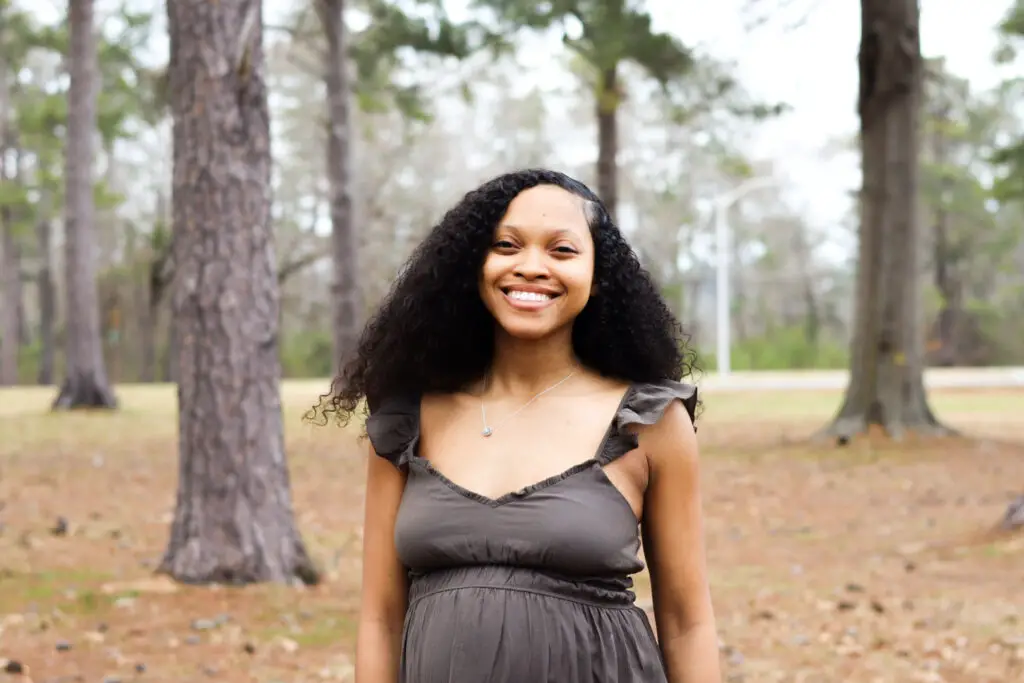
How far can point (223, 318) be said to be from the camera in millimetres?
6578

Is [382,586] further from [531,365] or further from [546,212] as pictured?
[546,212]

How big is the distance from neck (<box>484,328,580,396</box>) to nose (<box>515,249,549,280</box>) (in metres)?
0.15

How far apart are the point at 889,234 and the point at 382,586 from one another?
1354 centimetres

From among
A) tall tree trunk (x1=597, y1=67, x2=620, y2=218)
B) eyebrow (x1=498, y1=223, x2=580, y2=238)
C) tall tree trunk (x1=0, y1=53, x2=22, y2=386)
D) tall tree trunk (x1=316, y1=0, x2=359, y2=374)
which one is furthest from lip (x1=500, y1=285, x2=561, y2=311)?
tall tree trunk (x1=0, y1=53, x2=22, y2=386)

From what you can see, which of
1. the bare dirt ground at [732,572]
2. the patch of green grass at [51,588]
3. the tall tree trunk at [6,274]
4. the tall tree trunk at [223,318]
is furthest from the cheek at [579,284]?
the tall tree trunk at [6,274]

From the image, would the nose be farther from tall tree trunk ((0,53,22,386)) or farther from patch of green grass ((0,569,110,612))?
tall tree trunk ((0,53,22,386))

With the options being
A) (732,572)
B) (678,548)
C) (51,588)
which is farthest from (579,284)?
(732,572)

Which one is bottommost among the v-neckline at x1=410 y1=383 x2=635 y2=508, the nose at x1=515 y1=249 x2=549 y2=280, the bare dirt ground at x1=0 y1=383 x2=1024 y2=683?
the bare dirt ground at x1=0 y1=383 x2=1024 y2=683

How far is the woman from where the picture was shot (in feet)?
7.06

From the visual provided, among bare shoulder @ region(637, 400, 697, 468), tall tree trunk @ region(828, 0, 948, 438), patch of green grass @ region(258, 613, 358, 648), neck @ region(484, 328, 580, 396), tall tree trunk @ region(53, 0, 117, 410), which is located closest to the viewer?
bare shoulder @ region(637, 400, 697, 468)

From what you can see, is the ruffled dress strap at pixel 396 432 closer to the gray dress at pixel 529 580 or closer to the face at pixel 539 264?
the gray dress at pixel 529 580

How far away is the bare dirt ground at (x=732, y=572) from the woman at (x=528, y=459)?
316cm

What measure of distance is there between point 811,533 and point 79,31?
16972mm

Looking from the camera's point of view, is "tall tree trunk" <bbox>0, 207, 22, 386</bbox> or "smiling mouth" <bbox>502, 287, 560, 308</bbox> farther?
"tall tree trunk" <bbox>0, 207, 22, 386</bbox>
